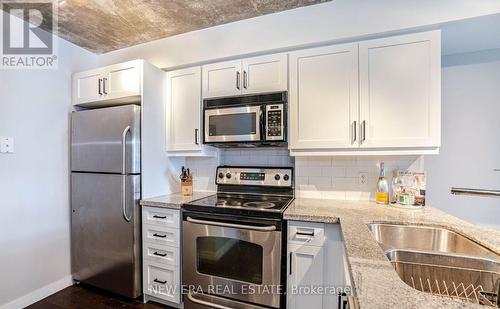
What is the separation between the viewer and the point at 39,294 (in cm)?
202

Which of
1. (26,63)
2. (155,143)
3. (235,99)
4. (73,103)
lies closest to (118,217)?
(155,143)

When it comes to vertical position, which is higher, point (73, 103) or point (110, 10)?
point (110, 10)

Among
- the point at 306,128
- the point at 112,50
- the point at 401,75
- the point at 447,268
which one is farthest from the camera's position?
the point at 112,50

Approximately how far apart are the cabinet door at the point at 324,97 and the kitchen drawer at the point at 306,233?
61 centimetres

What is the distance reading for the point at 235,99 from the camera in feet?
6.61

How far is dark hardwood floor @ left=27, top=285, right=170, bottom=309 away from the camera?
195 cm

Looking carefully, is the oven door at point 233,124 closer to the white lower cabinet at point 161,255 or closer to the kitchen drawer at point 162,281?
the white lower cabinet at point 161,255

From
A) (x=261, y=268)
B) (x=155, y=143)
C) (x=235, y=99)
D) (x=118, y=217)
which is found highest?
(x=235, y=99)

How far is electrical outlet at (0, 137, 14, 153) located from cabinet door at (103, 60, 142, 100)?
79 centimetres

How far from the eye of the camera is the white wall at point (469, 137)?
190 cm

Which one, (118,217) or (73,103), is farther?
(73,103)

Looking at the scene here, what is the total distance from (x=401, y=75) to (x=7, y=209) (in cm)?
319

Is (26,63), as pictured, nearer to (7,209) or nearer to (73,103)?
(73,103)

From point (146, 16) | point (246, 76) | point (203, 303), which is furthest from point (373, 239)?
point (146, 16)
